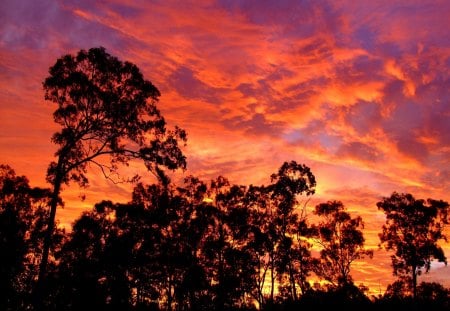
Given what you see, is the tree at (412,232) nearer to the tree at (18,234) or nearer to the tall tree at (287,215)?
the tall tree at (287,215)

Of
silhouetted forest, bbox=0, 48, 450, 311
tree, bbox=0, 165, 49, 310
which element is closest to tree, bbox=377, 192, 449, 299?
silhouetted forest, bbox=0, 48, 450, 311

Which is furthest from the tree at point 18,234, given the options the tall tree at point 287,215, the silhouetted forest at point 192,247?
the tall tree at point 287,215

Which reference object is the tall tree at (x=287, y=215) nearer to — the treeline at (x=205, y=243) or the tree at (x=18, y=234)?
the treeline at (x=205, y=243)

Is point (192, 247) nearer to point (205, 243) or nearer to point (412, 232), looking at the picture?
point (205, 243)

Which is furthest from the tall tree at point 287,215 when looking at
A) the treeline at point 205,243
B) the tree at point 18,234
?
the tree at point 18,234

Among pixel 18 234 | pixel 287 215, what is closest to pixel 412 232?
pixel 287 215

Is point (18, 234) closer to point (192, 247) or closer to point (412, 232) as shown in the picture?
point (192, 247)

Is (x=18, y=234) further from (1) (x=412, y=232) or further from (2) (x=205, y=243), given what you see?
(1) (x=412, y=232)

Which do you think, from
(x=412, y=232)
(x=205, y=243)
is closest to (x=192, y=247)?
(x=205, y=243)

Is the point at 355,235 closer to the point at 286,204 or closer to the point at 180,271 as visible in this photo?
the point at 286,204

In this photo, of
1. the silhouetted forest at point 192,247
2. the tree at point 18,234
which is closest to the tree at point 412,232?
the silhouetted forest at point 192,247

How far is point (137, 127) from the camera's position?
1098 inches

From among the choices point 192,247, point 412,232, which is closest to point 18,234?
point 192,247

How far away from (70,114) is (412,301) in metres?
23.4
